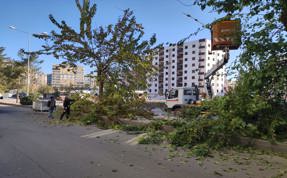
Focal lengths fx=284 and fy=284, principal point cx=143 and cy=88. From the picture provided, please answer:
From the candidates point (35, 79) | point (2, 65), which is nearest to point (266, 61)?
point (2, 65)

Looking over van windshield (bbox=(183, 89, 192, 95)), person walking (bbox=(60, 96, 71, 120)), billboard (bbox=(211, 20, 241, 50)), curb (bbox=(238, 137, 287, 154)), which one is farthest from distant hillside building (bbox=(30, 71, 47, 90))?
curb (bbox=(238, 137, 287, 154))

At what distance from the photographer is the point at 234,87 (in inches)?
370

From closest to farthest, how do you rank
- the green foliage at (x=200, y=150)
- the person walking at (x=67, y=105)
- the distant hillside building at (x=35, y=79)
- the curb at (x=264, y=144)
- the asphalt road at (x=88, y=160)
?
the asphalt road at (x=88, y=160) < the green foliage at (x=200, y=150) < the curb at (x=264, y=144) < the person walking at (x=67, y=105) < the distant hillside building at (x=35, y=79)

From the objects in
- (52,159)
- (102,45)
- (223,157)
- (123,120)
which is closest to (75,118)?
(123,120)

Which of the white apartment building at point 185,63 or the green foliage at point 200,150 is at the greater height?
the white apartment building at point 185,63

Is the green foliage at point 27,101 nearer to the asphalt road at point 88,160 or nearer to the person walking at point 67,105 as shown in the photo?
the person walking at point 67,105

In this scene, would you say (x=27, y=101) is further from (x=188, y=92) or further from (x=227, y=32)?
(x=227, y=32)

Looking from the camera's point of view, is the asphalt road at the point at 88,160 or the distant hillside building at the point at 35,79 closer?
the asphalt road at the point at 88,160

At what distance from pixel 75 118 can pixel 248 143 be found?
1045cm

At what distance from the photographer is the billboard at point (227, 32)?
30.1 ft

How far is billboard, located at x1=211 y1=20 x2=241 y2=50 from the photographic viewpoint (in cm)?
917

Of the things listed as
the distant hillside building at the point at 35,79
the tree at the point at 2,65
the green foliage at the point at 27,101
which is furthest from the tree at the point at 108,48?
the distant hillside building at the point at 35,79

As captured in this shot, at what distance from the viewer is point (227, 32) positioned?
30.6ft

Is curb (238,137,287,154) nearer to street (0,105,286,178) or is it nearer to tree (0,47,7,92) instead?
street (0,105,286,178)
